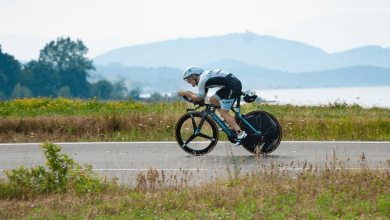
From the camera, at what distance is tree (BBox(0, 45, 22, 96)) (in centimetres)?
9506

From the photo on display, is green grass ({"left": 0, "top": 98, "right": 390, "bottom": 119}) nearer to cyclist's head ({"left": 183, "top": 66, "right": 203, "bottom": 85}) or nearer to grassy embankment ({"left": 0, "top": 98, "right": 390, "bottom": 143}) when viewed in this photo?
grassy embankment ({"left": 0, "top": 98, "right": 390, "bottom": 143})

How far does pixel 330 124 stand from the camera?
1336cm

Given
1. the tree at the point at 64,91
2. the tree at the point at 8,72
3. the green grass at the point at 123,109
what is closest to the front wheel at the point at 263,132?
the green grass at the point at 123,109

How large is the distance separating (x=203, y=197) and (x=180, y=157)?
3.42 m

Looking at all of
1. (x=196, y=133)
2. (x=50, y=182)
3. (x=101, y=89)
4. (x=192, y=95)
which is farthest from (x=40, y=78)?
(x=50, y=182)

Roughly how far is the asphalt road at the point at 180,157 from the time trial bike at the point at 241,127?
0.20 m

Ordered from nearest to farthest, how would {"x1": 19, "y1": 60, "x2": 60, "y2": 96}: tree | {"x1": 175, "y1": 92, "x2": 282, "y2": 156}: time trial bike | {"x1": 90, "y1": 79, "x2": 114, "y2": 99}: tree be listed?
{"x1": 175, "y1": 92, "x2": 282, "y2": 156}: time trial bike < {"x1": 19, "y1": 60, "x2": 60, "y2": 96}: tree < {"x1": 90, "y1": 79, "x2": 114, "y2": 99}: tree

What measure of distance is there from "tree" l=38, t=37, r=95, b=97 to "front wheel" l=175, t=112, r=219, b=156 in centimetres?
9634

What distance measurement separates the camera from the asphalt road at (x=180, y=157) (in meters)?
8.66

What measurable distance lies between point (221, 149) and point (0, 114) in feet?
27.8

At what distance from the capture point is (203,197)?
6434mm

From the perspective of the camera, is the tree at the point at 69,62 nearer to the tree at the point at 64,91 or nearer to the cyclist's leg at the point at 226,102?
the tree at the point at 64,91

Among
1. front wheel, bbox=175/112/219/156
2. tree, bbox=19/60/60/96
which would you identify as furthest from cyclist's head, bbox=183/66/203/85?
tree, bbox=19/60/60/96

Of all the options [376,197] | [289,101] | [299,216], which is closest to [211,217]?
[299,216]
